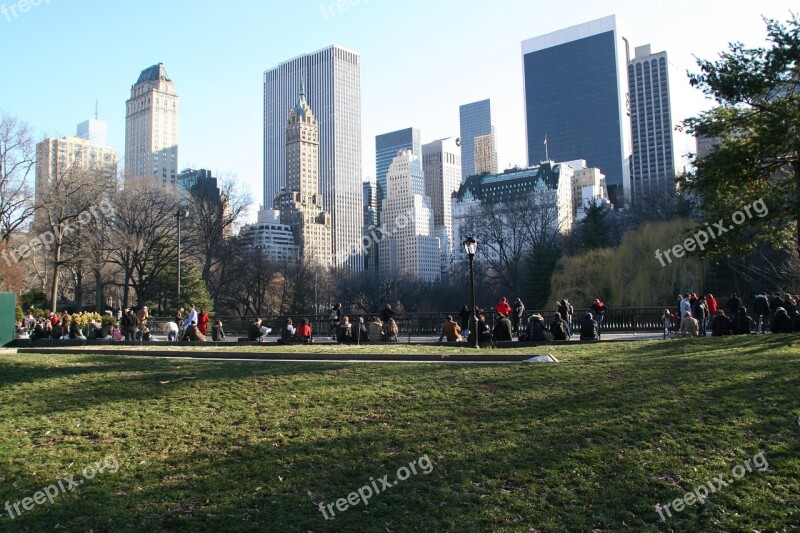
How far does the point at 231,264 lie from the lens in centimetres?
5994

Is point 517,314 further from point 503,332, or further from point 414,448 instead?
point 414,448

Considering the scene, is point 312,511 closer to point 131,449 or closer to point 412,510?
point 412,510

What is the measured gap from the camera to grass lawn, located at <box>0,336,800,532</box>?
749 cm

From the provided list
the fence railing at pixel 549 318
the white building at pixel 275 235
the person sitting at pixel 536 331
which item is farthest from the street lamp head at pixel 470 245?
the white building at pixel 275 235

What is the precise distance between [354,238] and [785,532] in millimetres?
177703

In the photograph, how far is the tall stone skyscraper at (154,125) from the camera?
187625mm

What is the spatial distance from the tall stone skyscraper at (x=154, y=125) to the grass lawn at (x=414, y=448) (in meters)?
185

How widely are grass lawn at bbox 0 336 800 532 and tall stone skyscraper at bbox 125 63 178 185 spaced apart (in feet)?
606

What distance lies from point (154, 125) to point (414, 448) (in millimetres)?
198737

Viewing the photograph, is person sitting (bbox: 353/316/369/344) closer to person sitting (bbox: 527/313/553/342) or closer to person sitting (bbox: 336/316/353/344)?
person sitting (bbox: 336/316/353/344)

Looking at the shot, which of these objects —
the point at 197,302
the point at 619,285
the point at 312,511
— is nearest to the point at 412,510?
the point at 312,511

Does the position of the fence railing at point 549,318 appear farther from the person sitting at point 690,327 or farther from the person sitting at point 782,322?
the person sitting at point 782,322

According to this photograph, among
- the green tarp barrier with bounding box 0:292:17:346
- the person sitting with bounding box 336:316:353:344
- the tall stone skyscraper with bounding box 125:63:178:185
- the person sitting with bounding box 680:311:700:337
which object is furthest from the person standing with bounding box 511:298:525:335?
the tall stone skyscraper with bounding box 125:63:178:185

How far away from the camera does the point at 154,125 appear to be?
190m
